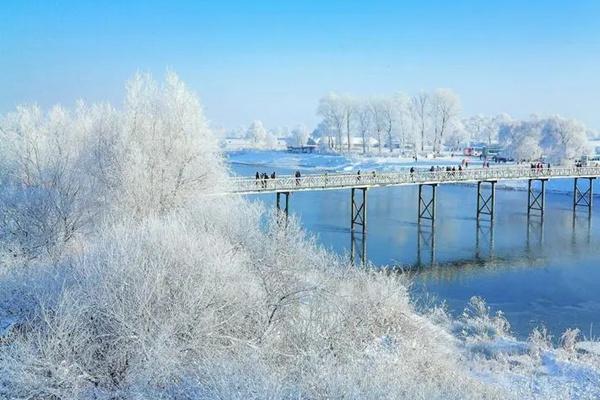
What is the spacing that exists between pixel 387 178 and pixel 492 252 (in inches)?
283

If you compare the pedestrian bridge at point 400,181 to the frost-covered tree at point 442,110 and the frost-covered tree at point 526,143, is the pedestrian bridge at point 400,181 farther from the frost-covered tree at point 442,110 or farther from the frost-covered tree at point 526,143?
the frost-covered tree at point 442,110

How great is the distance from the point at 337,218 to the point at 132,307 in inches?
882

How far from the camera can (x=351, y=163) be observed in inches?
2756

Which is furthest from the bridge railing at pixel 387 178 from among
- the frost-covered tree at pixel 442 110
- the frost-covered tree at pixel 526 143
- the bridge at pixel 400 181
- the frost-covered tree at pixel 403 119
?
the frost-covered tree at pixel 403 119

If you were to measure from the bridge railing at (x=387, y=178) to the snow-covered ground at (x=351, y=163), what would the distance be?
413 inches

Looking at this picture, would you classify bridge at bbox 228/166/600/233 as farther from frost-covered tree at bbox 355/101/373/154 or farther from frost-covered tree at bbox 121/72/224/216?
frost-covered tree at bbox 355/101/373/154

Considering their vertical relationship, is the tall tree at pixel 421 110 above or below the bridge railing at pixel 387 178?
above

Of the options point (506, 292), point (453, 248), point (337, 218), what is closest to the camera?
point (506, 292)

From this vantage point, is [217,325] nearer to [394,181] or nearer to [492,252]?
[492,252]

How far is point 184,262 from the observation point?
11.8 metres

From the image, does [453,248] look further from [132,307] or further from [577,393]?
[132,307]

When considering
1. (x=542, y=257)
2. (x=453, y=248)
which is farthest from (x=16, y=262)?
(x=542, y=257)

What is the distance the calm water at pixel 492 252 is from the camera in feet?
57.8

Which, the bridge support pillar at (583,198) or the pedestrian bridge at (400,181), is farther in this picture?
the bridge support pillar at (583,198)
